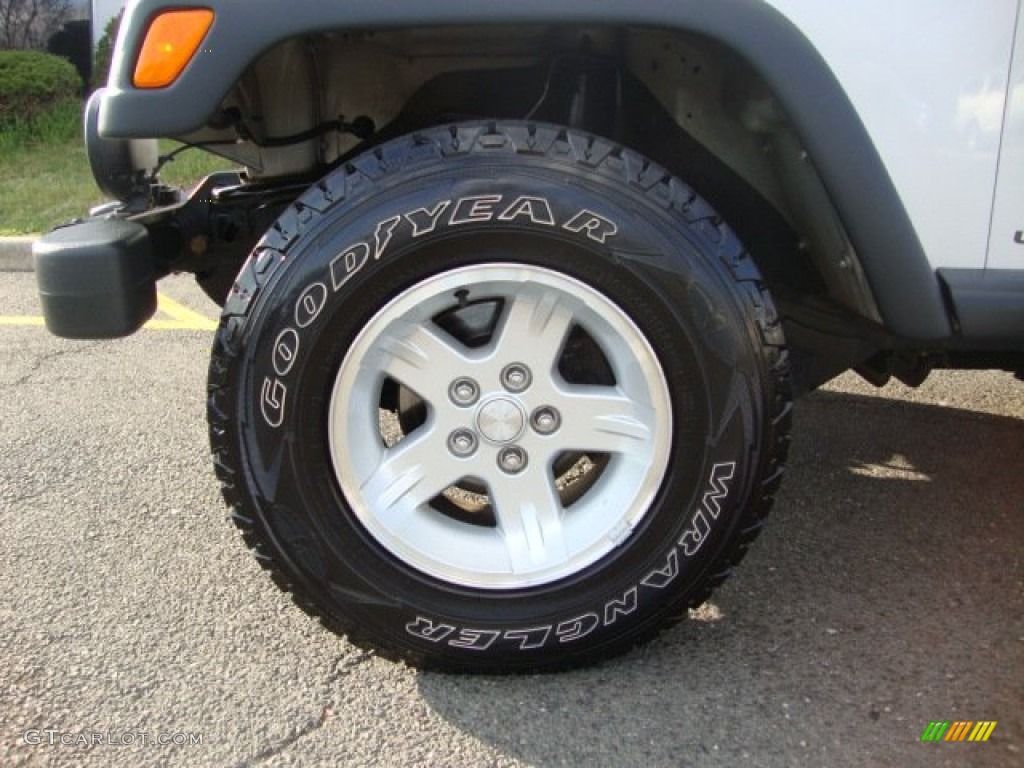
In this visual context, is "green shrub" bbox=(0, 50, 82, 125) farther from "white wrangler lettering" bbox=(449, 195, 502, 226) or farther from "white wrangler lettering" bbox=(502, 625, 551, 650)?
"white wrangler lettering" bbox=(502, 625, 551, 650)

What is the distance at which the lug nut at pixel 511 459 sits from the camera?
6.91ft

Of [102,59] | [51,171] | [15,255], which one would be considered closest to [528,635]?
[15,255]

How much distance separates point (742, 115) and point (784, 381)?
2.03 ft

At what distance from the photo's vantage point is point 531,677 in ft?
7.01

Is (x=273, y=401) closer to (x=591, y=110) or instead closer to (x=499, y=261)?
(x=499, y=261)

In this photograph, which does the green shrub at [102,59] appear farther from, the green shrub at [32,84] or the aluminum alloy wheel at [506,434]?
the aluminum alloy wheel at [506,434]

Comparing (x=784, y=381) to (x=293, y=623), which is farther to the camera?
(x=293, y=623)

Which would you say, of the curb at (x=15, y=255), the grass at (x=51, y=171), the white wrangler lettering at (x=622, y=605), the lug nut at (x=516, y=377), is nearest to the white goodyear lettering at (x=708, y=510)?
the white wrangler lettering at (x=622, y=605)

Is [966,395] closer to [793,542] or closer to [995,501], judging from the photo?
[995,501]

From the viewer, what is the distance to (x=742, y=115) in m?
2.21

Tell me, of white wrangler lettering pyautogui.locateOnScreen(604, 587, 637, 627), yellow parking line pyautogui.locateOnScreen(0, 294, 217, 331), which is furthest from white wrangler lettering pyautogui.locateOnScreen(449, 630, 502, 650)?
yellow parking line pyautogui.locateOnScreen(0, 294, 217, 331)

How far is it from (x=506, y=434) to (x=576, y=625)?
42cm

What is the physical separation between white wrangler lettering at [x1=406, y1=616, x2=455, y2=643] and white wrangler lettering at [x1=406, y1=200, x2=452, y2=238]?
2.58ft

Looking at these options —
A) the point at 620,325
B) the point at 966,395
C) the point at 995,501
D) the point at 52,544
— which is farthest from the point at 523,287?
the point at 966,395
